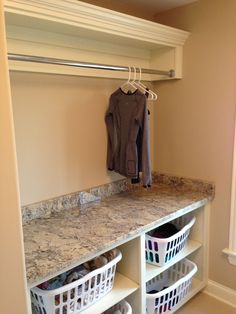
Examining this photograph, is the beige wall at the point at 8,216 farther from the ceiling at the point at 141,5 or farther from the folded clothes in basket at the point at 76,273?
the ceiling at the point at 141,5

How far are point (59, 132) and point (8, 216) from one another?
3.13 feet

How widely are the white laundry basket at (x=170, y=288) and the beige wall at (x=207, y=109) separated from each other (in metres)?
0.24

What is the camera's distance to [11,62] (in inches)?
57.2

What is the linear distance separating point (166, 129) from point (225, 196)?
0.67 m

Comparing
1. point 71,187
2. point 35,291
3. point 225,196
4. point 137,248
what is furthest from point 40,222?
point 225,196

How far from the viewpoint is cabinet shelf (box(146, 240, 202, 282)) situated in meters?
1.73

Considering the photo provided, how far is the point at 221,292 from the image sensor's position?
213 cm

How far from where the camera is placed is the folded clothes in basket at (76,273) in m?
1.35

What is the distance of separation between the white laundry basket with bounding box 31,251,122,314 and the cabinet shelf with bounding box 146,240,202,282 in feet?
0.97

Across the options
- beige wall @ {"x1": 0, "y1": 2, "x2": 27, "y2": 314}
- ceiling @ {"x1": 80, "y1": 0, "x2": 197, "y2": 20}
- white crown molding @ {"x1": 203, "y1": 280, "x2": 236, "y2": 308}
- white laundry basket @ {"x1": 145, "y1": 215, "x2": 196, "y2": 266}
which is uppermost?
ceiling @ {"x1": 80, "y1": 0, "x2": 197, "y2": 20}

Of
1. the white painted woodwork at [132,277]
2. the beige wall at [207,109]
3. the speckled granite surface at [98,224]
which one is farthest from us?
the beige wall at [207,109]

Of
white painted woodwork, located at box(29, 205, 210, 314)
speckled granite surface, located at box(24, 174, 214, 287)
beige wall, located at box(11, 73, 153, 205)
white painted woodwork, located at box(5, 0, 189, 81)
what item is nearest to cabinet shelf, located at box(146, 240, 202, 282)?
white painted woodwork, located at box(29, 205, 210, 314)

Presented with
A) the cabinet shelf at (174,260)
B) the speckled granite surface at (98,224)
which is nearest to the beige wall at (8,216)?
the speckled granite surface at (98,224)

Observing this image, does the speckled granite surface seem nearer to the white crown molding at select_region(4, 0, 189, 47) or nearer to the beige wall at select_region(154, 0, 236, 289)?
the beige wall at select_region(154, 0, 236, 289)
